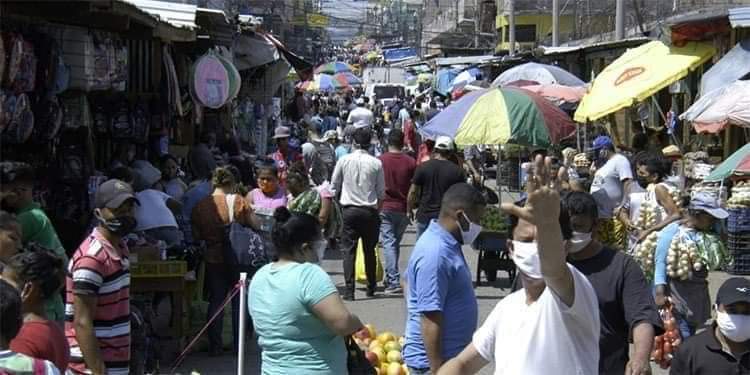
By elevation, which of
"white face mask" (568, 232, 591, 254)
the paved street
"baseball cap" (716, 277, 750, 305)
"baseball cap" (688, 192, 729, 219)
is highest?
"white face mask" (568, 232, 591, 254)

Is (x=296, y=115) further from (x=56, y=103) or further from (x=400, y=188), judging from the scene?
(x=56, y=103)

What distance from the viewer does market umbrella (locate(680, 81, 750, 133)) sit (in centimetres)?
1205

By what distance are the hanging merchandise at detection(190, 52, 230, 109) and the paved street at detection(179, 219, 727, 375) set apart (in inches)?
101

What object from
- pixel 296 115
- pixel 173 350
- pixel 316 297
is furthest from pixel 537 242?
pixel 296 115

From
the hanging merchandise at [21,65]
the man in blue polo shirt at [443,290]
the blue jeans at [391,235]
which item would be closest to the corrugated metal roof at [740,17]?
the blue jeans at [391,235]

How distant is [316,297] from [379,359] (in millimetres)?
3464

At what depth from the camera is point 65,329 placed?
19.9 feet

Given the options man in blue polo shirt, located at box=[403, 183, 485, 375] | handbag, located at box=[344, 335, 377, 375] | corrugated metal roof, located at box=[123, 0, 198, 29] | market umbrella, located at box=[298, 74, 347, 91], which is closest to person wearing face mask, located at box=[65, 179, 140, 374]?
handbag, located at box=[344, 335, 377, 375]

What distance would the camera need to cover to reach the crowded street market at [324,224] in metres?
4.86

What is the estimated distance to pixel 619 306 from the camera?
4.96m

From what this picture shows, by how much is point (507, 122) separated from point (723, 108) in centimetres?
237

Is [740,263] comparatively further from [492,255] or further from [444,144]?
[444,144]

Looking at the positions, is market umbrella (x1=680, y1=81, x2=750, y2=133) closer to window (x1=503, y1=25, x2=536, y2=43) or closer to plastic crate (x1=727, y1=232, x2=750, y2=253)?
plastic crate (x1=727, y1=232, x2=750, y2=253)

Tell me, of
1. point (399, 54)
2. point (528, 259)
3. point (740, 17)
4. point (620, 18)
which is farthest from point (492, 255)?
point (399, 54)
